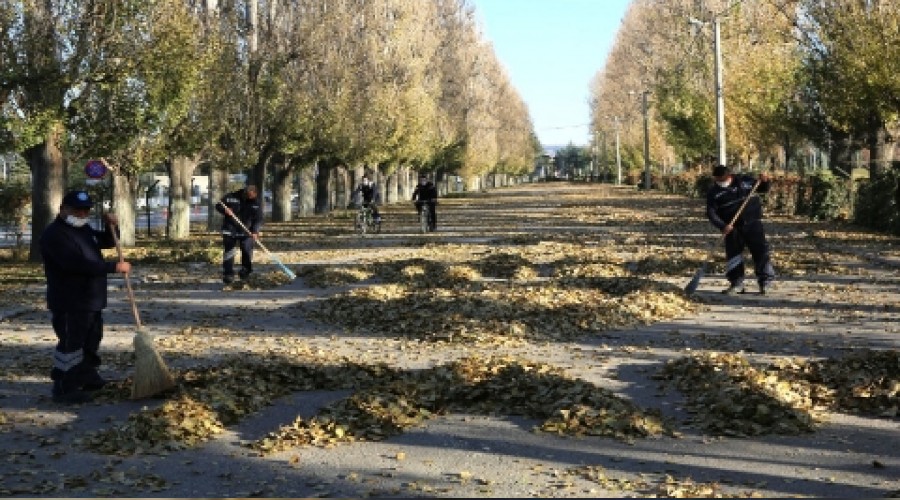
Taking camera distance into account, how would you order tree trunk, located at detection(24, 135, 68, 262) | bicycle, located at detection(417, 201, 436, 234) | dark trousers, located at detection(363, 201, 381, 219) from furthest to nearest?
dark trousers, located at detection(363, 201, 381, 219) < bicycle, located at detection(417, 201, 436, 234) < tree trunk, located at detection(24, 135, 68, 262)

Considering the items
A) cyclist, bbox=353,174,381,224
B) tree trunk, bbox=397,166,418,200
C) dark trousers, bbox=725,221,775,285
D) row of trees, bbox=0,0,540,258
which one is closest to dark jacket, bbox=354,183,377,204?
cyclist, bbox=353,174,381,224

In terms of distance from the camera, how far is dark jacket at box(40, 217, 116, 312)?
304 inches

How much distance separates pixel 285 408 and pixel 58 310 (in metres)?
2.14

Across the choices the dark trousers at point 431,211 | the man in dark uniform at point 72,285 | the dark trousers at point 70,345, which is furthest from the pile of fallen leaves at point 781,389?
the dark trousers at point 431,211

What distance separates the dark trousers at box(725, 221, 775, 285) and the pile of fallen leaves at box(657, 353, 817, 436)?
5660 millimetres

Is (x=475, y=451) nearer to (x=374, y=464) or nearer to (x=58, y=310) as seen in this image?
(x=374, y=464)

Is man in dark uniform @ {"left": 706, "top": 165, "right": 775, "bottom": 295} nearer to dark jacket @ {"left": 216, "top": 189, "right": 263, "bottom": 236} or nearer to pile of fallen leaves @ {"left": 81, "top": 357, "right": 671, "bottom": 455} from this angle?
pile of fallen leaves @ {"left": 81, "top": 357, "right": 671, "bottom": 455}

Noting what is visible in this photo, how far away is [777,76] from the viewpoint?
3606 cm

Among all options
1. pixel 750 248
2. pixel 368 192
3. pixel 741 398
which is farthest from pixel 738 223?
pixel 368 192

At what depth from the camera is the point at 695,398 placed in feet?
24.2

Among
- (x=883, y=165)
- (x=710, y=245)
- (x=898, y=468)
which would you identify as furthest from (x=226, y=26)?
(x=898, y=468)

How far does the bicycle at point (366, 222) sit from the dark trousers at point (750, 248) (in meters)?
16.5

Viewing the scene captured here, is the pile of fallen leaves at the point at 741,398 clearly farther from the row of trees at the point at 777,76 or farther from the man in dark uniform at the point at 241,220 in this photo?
the row of trees at the point at 777,76

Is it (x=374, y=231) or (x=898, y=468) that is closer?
(x=898, y=468)
